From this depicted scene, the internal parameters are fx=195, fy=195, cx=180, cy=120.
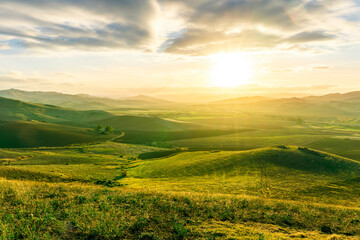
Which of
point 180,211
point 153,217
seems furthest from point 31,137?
point 180,211

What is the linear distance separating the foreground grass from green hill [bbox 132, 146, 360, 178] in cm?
2338

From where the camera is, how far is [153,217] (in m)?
18.7

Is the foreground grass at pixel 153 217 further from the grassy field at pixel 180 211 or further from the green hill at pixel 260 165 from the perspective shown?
the green hill at pixel 260 165

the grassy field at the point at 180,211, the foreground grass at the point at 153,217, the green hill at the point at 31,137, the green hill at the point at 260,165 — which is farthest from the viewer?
the green hill at the point at 31,137

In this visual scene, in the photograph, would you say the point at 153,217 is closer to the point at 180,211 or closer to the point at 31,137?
the point at 180,211

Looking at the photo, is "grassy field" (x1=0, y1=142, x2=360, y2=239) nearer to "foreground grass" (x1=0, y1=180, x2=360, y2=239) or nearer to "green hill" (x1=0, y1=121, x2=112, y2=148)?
"foreground grass" (x1=0, y1=180, x2=360, y2=239)

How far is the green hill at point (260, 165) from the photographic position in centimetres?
4775

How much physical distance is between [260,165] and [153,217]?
3962 cm

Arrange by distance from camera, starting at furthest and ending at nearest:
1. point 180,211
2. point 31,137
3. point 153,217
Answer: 1. point 31,137
2. point 180,211
3. point 153,217

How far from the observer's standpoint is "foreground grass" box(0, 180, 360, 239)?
52.0ft

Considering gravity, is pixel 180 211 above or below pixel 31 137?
above

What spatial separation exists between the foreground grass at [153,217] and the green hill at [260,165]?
23.4 meters

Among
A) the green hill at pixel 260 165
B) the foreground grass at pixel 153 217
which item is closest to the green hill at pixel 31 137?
the green hill at pixel 260 165

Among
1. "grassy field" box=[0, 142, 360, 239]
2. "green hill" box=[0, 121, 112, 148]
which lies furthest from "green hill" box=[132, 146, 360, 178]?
"green hill" box=[0, 121, 112, 148]
